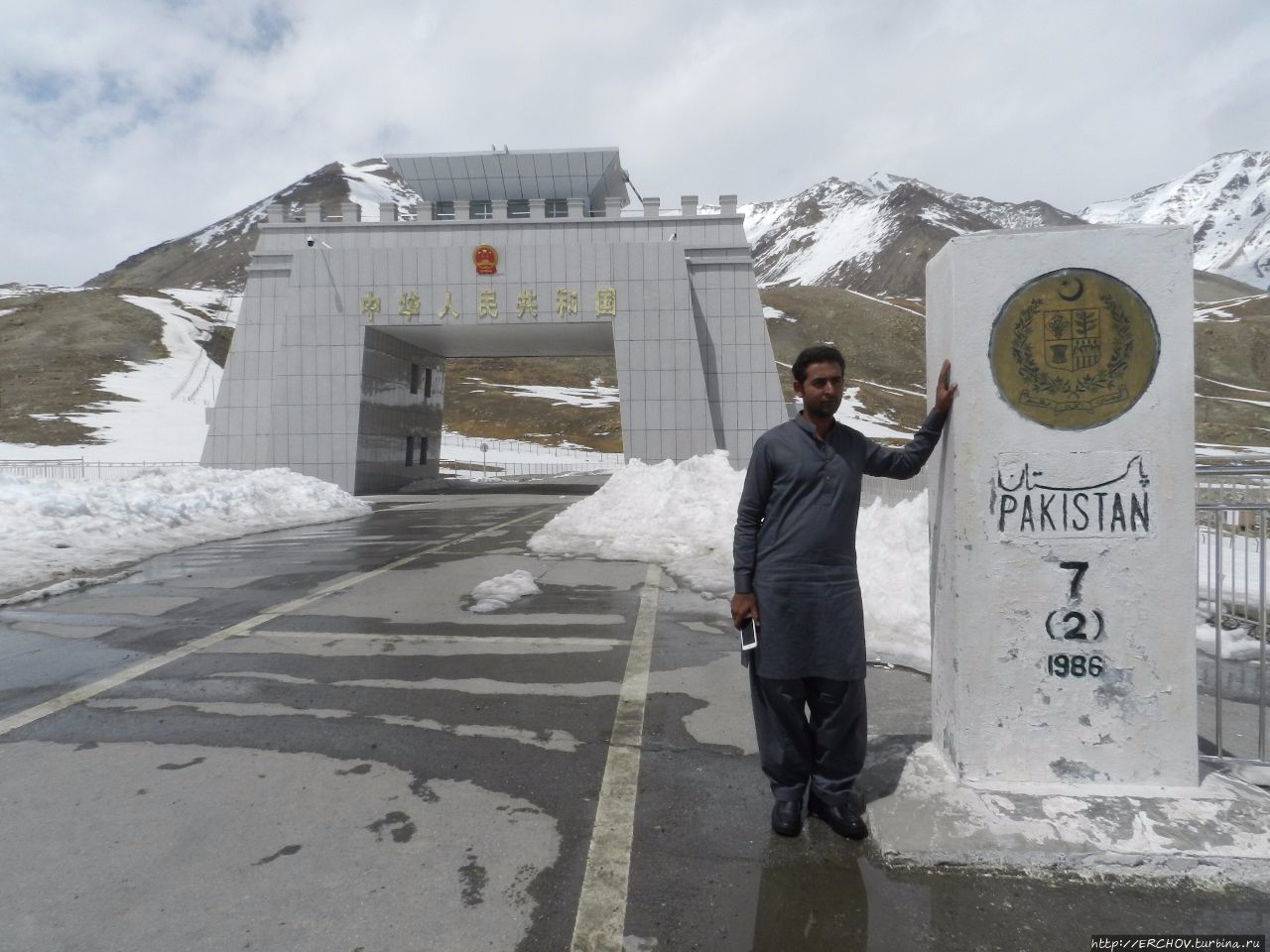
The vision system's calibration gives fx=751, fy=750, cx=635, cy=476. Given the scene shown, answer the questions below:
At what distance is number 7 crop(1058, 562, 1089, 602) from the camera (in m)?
3.12

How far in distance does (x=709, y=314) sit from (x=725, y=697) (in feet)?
68.9

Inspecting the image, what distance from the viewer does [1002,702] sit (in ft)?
10.4

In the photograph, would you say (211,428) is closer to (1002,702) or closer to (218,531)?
(218,531)

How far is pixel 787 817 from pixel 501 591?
5147 millimetres

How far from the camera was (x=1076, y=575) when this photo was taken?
3.12 m

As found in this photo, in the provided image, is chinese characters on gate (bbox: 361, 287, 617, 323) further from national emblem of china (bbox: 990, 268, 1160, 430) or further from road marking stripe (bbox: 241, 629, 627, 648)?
national emblem of china (bbox: 990, 268, 1160, 430)

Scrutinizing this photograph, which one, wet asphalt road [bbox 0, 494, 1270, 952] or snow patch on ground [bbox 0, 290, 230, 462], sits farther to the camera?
snow patch on ground [bbox 0, 290, 230, 462]

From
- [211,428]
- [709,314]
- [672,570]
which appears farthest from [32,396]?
[672,570]

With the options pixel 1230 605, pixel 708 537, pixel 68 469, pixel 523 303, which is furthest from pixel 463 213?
pixel 1230 605

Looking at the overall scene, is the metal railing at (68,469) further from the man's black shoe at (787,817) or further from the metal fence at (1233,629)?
the metal fence at (1233,629)

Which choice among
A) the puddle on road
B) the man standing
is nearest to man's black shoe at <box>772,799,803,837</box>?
the man standing

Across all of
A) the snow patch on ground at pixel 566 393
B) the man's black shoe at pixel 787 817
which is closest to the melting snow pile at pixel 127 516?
the man's black shoe at pixel 787 817

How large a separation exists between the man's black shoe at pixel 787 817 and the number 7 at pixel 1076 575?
1421mm

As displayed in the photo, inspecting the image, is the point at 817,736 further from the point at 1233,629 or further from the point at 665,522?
the point at 665,522
